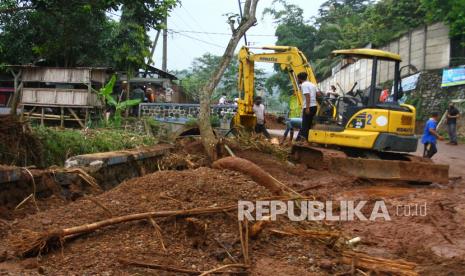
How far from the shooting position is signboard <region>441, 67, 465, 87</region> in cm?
2129

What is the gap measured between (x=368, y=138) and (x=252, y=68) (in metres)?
4.24

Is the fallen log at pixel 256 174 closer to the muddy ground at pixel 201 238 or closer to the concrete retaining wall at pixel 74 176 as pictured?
the muddy ground at pixel 201 238

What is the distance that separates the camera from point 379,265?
4.30m

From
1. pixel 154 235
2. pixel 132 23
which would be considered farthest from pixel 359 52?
pixel 132 23

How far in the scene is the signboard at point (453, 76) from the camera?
21286mm

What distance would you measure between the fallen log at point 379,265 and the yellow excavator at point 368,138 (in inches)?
187

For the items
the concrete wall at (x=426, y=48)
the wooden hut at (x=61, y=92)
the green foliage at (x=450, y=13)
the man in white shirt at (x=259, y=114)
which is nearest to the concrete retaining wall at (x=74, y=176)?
the man in white shirt at (x=259, y=114)

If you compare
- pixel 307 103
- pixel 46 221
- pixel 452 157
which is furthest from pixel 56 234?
pixel 452 157

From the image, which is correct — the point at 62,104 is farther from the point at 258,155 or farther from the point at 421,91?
the point at 421,91

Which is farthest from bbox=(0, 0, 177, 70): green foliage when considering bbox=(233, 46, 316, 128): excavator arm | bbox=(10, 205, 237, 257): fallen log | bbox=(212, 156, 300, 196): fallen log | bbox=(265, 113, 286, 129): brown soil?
bbox=(10, 205, 237, 257): fallen log

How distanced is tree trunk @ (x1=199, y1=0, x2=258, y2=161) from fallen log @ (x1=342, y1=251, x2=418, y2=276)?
5485mm

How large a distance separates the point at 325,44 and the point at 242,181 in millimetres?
36540

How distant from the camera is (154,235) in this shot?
4227 mm

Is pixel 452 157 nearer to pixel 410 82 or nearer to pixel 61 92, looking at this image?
pixel 410 82
